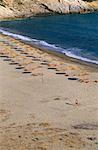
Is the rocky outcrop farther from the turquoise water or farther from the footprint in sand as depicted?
the footprint in sand

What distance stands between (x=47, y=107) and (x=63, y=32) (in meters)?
48.7

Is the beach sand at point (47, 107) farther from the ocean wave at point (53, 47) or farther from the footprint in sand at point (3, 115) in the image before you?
the ocean wave at point (53, 47)

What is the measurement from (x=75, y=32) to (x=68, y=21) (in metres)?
18.9

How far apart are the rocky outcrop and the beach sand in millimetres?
63735

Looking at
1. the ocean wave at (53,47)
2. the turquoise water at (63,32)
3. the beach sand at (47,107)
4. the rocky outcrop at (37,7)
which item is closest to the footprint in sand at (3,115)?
the beach sand at (47,107)

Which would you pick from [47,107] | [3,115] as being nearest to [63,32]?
[47,107]

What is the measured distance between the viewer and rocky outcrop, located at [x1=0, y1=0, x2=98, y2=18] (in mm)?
102812

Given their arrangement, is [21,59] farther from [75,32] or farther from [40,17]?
[40,17]

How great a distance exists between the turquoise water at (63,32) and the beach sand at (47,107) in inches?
455

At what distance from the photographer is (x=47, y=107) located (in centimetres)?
2603

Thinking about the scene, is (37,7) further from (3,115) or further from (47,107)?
(3,115)

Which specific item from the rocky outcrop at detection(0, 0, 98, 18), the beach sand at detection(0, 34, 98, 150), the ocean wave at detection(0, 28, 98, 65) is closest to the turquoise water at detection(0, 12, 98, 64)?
A: the ocean wave at detection(0, 28, 98, 65)

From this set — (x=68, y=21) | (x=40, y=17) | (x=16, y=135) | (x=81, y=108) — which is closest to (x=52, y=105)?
(x=81, y=108)

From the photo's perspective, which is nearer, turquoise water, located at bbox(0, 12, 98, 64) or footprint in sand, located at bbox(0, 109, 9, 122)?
Answer: footprint in sand, located at bbox(0, 109, 9, 122)
